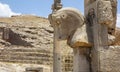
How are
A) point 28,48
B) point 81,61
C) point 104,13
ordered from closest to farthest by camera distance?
point 104,13, point 81,61, point 28,48

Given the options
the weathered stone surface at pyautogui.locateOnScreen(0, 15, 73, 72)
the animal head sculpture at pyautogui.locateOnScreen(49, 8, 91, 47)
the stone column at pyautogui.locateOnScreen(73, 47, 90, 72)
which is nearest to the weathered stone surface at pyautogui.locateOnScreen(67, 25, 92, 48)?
the animal head sculpture at pyautogui.locateOnScreen(49, 8, 91, 47)

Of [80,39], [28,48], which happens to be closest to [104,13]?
[80,39]

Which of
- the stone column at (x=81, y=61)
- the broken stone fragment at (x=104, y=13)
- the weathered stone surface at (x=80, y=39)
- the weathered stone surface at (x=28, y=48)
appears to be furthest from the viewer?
the weathered stone surface at (x=28, y=48)

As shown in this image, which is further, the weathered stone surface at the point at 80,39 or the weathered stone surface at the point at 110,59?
the weathered stone surface at the point at 80,39

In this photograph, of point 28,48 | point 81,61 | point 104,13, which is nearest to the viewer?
point 104,13

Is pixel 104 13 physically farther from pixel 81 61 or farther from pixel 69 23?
pixel 81 61

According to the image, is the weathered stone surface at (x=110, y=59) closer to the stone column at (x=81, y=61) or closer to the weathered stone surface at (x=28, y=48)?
the stone column at (x=81, y=61)

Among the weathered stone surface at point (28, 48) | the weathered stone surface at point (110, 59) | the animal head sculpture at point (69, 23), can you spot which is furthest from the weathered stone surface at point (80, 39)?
the weathered stone surface at point (28, 48)

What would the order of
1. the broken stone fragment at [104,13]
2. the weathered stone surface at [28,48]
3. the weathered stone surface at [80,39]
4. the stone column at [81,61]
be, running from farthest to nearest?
1. the weathered stone surface at [28,48]
2. the stone column at [81,61]
3. the weathered stone surface at [80,39]
4. the broken stone fragment at [104,13]

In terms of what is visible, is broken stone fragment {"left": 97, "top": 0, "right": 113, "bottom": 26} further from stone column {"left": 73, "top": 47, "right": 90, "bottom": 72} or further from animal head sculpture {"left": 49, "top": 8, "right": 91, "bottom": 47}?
stone column {"left": 73, "top": 47, "right": 90, "bottom": 72}

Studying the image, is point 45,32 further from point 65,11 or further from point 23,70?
point 65,11

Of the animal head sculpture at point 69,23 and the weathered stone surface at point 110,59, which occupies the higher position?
the animal head sculpture at point 69,23

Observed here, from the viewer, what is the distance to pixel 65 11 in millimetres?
7008

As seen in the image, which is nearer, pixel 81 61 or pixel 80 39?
pixel 80 39
